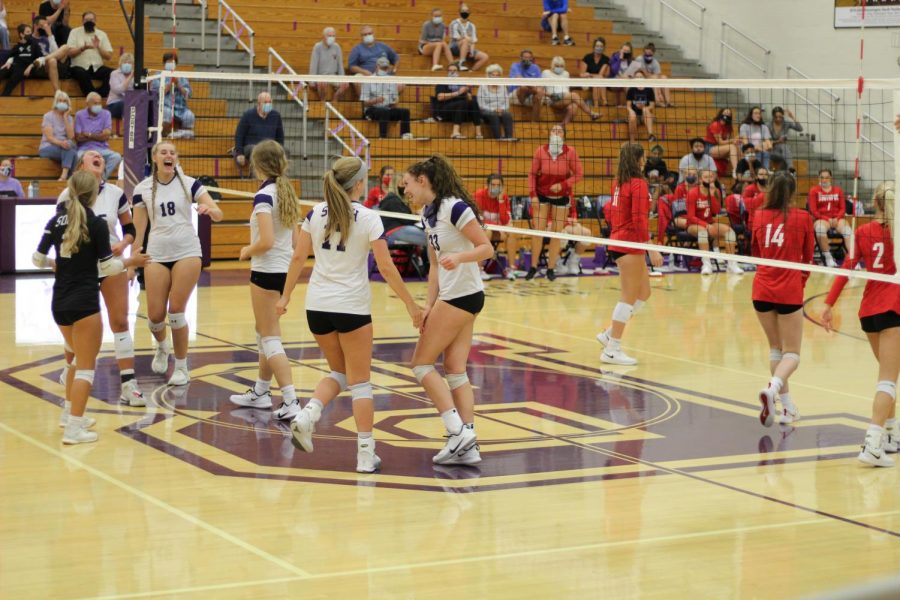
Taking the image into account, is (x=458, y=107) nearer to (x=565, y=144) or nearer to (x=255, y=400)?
(x=565, y=144)

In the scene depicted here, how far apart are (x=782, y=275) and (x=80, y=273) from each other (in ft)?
15.2

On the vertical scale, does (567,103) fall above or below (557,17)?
below

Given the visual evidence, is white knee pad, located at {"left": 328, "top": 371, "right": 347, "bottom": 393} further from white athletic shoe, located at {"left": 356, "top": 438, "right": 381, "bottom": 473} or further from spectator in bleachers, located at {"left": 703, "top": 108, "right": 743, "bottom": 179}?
spectator in bleachers, located at {"left": 703, "top": 108, "right": 743, "bottom": 179}

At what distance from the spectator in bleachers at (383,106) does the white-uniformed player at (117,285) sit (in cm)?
1157

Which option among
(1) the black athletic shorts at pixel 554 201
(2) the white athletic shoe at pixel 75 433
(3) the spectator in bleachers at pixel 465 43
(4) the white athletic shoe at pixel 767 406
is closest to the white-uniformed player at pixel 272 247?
(2) the white athletic shoe at pixel 75 433

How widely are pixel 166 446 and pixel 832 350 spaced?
7.06 meters

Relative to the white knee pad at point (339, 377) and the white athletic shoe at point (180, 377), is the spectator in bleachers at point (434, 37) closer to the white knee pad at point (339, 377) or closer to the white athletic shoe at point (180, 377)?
the white athletic shoe at point (180, 377)

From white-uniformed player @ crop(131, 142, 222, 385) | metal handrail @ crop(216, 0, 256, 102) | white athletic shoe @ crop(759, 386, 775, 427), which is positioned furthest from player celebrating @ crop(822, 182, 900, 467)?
metal handrail @ crop(216, 0, 256, 102)

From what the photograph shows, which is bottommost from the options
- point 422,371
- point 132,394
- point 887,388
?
point 132,394

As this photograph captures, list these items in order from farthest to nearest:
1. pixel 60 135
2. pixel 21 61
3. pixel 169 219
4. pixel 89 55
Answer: pixel 89 55 < pixel 21 61 < pixel 60 135 < pixel 169 219

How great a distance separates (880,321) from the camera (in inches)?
305

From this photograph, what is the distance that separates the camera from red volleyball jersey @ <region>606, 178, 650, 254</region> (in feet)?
36.4

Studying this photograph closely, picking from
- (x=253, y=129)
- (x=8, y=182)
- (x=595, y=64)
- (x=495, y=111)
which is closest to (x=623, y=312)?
(x=253, y=129)

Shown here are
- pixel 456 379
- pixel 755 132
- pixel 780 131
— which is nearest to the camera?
pixel 456 379
